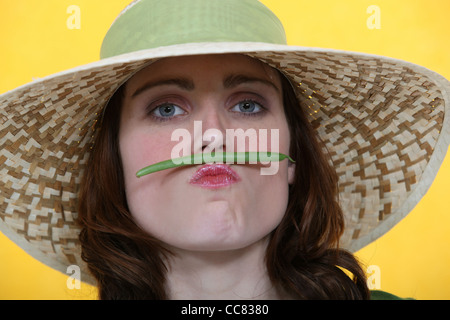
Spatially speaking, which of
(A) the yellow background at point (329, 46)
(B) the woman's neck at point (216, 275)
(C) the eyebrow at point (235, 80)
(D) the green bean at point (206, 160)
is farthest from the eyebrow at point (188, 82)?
A: (A) the yellow background at point (329, 46)

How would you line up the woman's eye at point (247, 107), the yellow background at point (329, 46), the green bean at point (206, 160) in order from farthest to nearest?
the yellow background at point (329, 46), the woman's eye at point (247, 107), the green bean at point (206, 160)

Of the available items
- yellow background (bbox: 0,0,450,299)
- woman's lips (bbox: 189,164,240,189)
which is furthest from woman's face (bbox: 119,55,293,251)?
yellow background (bbox: 0,0,450,299)

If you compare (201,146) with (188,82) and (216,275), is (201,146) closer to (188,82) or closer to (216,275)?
(188,82)

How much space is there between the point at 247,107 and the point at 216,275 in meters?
0.37

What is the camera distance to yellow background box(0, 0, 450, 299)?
226 centimetres

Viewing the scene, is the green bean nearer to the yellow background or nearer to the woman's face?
the woman's face

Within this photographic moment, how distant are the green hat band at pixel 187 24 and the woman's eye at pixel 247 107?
134 millimetres

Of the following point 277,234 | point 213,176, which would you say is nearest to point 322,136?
point 277,234

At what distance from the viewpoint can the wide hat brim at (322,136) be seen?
4.34 feet

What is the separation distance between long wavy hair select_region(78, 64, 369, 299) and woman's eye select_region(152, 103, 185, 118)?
0.37ft

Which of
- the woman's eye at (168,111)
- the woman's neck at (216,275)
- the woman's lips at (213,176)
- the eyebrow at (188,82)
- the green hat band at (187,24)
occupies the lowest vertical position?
the woman's neck at (216,275)

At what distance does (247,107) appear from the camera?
1.36m

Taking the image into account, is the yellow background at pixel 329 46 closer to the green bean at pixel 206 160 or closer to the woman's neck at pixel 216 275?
the woman's neck at pixel 216 275

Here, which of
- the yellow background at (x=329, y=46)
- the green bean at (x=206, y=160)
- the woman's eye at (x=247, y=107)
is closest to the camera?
the green bean at (x=206, y=160)
